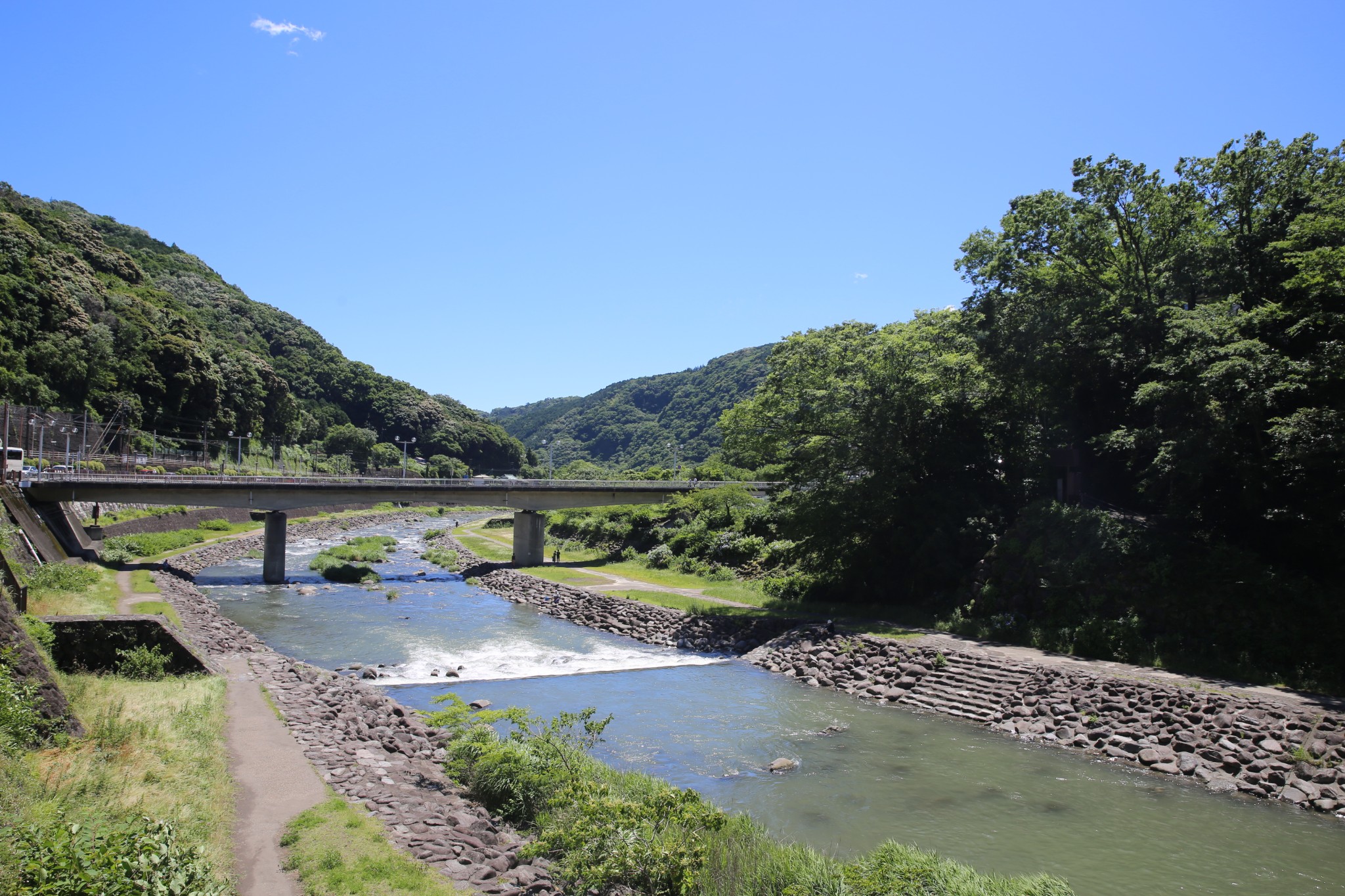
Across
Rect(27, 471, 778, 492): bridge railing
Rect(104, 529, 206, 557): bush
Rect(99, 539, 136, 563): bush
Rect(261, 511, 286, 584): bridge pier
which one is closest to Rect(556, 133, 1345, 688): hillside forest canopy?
Rect(27, 471, 778, 492): bridge railing

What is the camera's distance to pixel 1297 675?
1938 cm

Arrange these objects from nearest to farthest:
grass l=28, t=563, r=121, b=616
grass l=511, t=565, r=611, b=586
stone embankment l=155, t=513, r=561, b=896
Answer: stone embankment l=155, t=513, r=561, b=896
grass l=28, t=563, r=121, b=616
grass l=511, t=565, r=611, b=586

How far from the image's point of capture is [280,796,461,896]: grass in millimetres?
9078

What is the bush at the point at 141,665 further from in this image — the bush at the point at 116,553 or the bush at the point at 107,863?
the bush at the point at 116,553

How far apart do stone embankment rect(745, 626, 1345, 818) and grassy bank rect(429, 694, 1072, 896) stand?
823 cm

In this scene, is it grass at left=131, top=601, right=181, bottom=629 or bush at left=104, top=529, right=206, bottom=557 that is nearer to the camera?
grass at left=131, top=601, right=181, bottom=629

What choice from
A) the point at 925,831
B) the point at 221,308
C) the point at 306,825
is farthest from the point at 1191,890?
the point at 221,308

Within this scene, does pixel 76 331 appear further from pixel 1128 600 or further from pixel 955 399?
pixel 1128 600

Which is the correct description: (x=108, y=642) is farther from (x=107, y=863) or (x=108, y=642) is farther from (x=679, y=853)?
(x=679, y=853)

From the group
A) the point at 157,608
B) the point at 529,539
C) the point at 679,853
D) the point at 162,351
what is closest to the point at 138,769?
the point at 679,853

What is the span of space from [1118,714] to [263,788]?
720 inches

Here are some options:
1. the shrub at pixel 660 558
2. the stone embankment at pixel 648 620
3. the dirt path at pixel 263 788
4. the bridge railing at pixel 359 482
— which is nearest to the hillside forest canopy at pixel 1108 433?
the stone embankment at pixel 648 620

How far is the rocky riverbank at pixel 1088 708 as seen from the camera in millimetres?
15812

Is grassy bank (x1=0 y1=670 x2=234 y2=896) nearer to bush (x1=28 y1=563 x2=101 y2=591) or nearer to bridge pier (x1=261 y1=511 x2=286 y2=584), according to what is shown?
bush (x1=28 y1=563 x2=101 y2=591)
